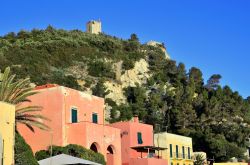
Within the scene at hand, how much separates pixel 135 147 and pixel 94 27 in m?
64.3

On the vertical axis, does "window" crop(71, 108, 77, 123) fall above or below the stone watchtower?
below

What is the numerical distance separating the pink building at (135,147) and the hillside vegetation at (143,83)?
24319 mm

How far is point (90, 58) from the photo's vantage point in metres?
82.9

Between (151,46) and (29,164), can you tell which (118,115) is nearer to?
(151,46)

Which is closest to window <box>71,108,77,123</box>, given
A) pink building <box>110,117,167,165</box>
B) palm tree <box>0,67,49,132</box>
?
palm tree <box>0,67,49,132</box>

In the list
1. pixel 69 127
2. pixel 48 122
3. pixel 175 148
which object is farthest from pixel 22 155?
pixel 175 148

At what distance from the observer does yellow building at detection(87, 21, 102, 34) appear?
338 ft

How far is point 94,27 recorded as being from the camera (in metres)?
104

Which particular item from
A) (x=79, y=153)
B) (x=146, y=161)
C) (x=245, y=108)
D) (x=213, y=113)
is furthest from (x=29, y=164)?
(x=245, y=108)

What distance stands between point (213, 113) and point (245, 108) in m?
7.99

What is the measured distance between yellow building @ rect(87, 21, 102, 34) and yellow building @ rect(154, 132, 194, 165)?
175ft

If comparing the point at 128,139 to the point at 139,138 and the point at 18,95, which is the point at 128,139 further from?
the point at 18,95

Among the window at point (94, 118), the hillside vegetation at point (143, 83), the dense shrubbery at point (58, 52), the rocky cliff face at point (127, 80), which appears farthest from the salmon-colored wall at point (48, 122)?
the rocky cliff face at point (127, 80)

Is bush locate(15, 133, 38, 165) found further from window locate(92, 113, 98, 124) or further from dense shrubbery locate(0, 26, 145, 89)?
dense shrubbery locate(0, 26, 145, 89)
